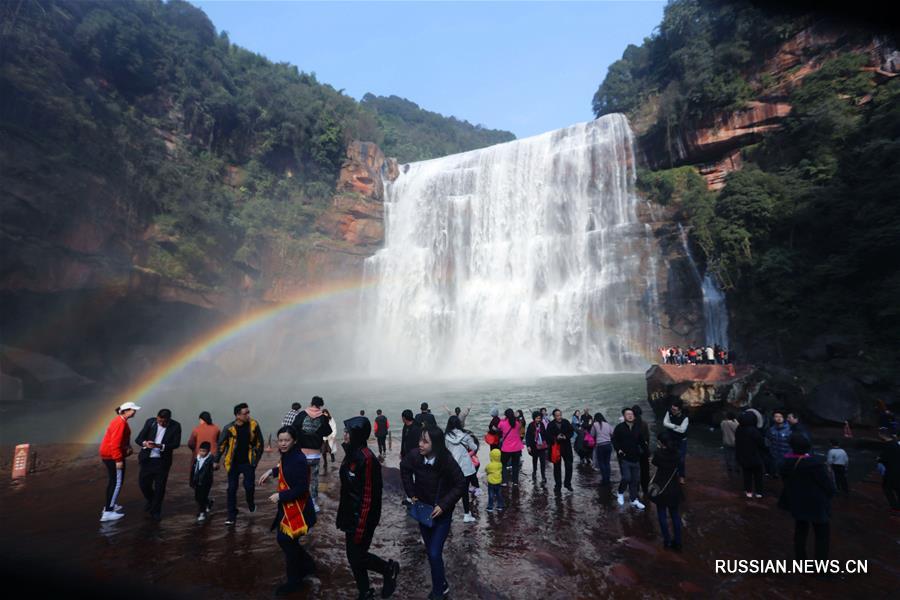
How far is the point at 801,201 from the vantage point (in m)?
23.2

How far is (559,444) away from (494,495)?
162 centimetres

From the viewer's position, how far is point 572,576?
4777 millimetres

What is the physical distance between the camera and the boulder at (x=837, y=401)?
47.4 ft

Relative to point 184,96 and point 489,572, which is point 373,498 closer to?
point 489,572

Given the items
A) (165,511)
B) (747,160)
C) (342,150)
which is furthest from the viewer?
(342,150)

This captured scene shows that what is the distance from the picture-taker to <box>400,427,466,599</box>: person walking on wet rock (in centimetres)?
404

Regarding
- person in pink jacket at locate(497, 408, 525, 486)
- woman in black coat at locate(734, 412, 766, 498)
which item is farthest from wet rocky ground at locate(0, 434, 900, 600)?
person in pink jacket at locate(497, 408, 525, 486)

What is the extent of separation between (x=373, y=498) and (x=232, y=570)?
223 cm

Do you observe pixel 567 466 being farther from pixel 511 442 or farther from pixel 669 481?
pixel 669 481

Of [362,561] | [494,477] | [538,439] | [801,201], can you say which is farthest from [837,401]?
[362,561]

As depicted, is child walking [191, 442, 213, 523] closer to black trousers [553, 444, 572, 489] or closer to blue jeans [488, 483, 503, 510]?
blue jeans [488, 483, 503, 510]

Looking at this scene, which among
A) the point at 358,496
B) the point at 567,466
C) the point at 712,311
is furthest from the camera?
the point at 712,311

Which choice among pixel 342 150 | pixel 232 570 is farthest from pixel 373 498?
pixel 342 150

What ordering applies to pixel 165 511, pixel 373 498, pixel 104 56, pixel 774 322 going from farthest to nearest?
pixel 104 56
pixel 774 322
pixel 165 511
pixel 373 498
